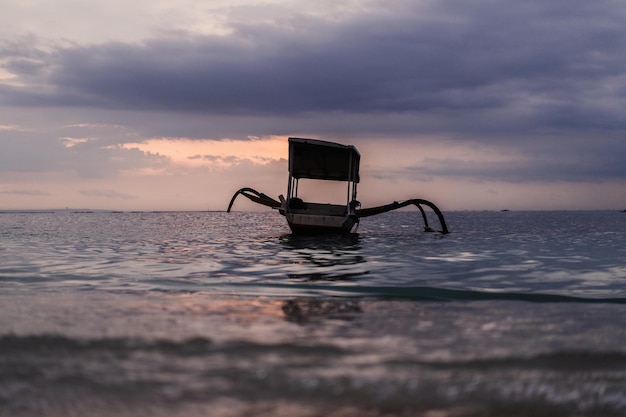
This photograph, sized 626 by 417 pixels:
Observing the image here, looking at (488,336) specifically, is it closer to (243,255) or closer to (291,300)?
(291,300)

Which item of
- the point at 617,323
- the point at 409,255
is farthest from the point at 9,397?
the point at 409,255

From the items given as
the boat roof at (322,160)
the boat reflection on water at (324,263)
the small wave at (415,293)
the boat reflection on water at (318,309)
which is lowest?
the boat reflection on water at (324,263)

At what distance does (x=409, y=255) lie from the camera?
1788 cm

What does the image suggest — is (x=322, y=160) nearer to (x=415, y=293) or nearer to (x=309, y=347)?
(x=415, y=293)

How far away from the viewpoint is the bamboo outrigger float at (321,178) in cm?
2561

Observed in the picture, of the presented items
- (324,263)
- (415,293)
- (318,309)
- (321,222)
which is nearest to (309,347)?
(318,309)

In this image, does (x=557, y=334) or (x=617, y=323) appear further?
(x=617, y=323)

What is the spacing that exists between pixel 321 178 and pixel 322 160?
6.48 ft

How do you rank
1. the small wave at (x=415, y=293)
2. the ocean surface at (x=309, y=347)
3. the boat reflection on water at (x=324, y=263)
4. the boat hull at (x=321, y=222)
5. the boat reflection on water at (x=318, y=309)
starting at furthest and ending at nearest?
the boat hull at (x=321, y=222), the boat reflection on water at (x=324, y=263), the small wave at (x=415, y=293), the boat reflection on water at (x=318, y=309), the ocean surface at (x=309, y=347)

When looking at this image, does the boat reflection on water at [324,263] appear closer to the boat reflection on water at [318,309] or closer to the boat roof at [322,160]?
the boat reflection on water at [318,309]

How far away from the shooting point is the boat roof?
84.1ft

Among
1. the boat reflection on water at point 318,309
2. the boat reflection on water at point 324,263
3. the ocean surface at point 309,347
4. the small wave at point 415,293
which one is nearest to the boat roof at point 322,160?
the boat reflection on water at point 324,263

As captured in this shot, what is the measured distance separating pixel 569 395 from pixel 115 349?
12.4 ft

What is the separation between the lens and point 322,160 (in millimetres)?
27906
